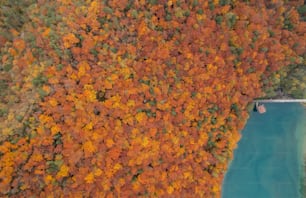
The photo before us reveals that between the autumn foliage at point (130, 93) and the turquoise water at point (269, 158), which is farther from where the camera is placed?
the turquoise water at point (269, 158)

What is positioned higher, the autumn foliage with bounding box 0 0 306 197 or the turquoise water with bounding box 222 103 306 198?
the autumn foliage with bounding box 0 0 306 197

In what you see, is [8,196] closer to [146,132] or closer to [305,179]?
[146,132]

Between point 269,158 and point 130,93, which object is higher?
point 130,93

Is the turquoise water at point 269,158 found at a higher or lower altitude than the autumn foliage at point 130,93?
lower

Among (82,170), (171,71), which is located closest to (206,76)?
(171,71)

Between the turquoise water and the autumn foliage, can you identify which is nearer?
the autumn foliage
